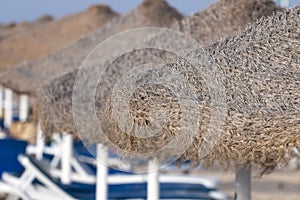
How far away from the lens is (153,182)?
207 inches

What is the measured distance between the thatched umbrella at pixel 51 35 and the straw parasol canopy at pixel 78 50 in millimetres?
1863

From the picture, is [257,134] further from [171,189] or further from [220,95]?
[171,189]

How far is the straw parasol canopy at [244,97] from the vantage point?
11.7ft

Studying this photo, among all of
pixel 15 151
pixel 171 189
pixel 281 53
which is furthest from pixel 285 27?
pixel 15 151

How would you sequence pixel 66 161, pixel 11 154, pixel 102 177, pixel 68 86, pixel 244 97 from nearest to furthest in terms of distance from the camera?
pixel 244 97 → pixel 102 177 → pixel 68 86 → pixel 66 161 → pixel 11 154

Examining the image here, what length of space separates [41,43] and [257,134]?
29145 millimetres

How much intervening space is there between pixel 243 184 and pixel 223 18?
1.59 meters

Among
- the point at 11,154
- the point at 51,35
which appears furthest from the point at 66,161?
the point at 51,35

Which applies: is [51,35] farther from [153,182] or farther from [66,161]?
[153,182]

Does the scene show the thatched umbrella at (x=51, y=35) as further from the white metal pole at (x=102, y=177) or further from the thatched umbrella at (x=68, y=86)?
the white metal pole at (x=102, y=177)

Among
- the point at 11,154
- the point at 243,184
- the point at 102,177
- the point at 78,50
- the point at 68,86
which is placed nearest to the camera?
the point at 243,184

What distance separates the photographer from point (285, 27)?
3.81 m

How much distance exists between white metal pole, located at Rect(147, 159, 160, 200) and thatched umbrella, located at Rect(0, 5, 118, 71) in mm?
9273

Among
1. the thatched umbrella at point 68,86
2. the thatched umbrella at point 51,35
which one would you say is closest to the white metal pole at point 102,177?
the thatched umbrella at point 68,86
